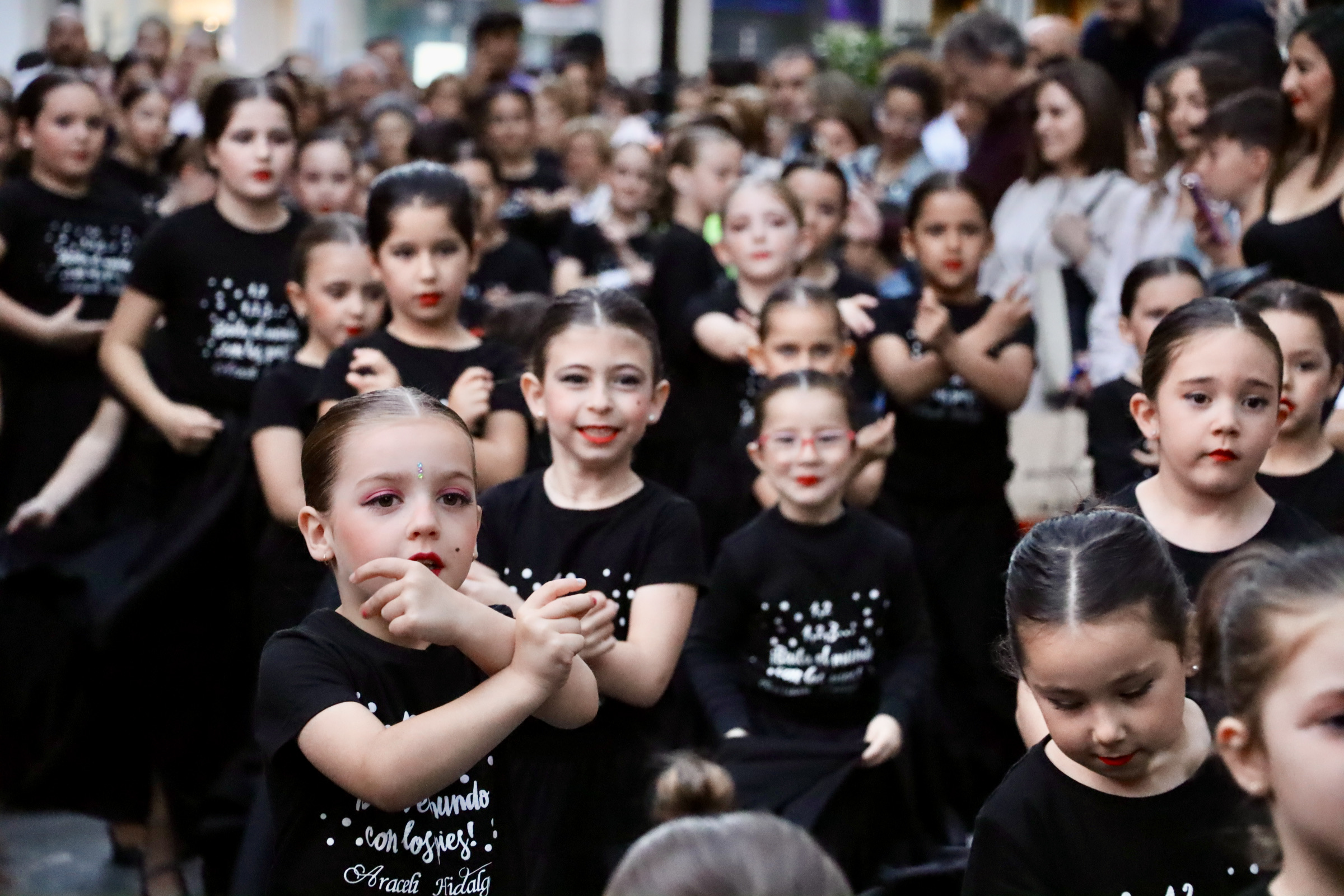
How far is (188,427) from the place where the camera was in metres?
4.13

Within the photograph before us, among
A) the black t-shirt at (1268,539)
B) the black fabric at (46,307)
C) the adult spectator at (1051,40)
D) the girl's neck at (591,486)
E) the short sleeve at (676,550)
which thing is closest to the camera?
the black t-shirt at (1268,539)

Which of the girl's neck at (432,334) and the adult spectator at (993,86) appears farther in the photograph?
the adult spectator at (993,86)

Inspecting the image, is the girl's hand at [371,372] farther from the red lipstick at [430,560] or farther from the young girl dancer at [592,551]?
the red lipstick at [430,560]

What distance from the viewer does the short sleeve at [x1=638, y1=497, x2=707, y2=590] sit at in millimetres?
2824

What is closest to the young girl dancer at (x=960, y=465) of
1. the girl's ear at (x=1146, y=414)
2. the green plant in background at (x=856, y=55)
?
the girl's ear at (x=1146, y=414)

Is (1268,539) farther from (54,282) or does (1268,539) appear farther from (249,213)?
(54,282)

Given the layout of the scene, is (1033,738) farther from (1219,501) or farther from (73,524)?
(73,524)

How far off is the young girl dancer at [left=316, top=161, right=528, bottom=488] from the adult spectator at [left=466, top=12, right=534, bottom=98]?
20.3ft

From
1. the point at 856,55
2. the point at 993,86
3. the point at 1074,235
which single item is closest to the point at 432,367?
the point at 1074,235

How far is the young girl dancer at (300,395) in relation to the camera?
366 centimetres

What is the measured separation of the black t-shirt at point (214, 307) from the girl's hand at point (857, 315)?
1530 mm

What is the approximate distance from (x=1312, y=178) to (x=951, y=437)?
46.1 inches

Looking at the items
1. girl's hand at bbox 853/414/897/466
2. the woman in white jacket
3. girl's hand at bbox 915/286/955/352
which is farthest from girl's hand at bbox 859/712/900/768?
the woman in white jacket

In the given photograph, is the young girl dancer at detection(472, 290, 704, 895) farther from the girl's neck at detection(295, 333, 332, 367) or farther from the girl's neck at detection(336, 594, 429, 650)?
the girl's neck at detection(295, 333, 332, 367)
